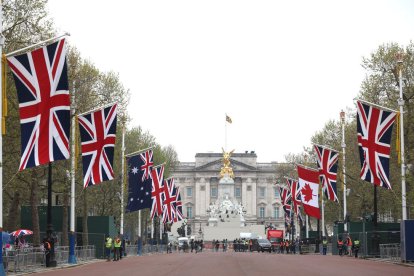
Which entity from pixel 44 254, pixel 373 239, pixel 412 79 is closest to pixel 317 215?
pixel 373 239

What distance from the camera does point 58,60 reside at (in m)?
30.5

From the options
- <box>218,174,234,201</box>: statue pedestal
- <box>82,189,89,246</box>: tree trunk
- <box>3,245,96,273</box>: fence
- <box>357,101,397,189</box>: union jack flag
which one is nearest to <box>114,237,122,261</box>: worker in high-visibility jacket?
<box>82,189,89,246</box>: tree trunk

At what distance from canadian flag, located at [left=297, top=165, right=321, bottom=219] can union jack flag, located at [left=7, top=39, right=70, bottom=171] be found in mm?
32947

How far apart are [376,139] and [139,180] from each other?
2065 centimetres

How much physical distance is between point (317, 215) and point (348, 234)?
6.22 metres

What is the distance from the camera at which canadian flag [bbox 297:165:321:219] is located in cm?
6188

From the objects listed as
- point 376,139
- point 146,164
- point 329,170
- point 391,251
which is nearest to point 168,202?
point 146,164

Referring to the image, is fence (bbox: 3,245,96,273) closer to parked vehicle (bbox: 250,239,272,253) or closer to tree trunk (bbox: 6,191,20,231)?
tree trunk (bbox: 6,191,20,231)

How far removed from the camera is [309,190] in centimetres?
6262

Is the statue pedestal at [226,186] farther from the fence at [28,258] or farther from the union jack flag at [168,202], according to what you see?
the fence at [28,258]

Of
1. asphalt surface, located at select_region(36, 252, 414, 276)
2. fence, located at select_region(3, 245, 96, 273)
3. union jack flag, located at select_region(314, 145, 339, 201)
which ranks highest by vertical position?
union jack flag, located at select_region(314, 145, 339, 201)

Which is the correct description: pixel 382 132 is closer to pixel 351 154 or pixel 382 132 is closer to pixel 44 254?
pixel 44 254

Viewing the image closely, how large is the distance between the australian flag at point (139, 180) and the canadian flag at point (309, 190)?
11655 mm

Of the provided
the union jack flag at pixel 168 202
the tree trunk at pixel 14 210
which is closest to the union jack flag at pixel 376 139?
the tree trunk at pixel 14 210
